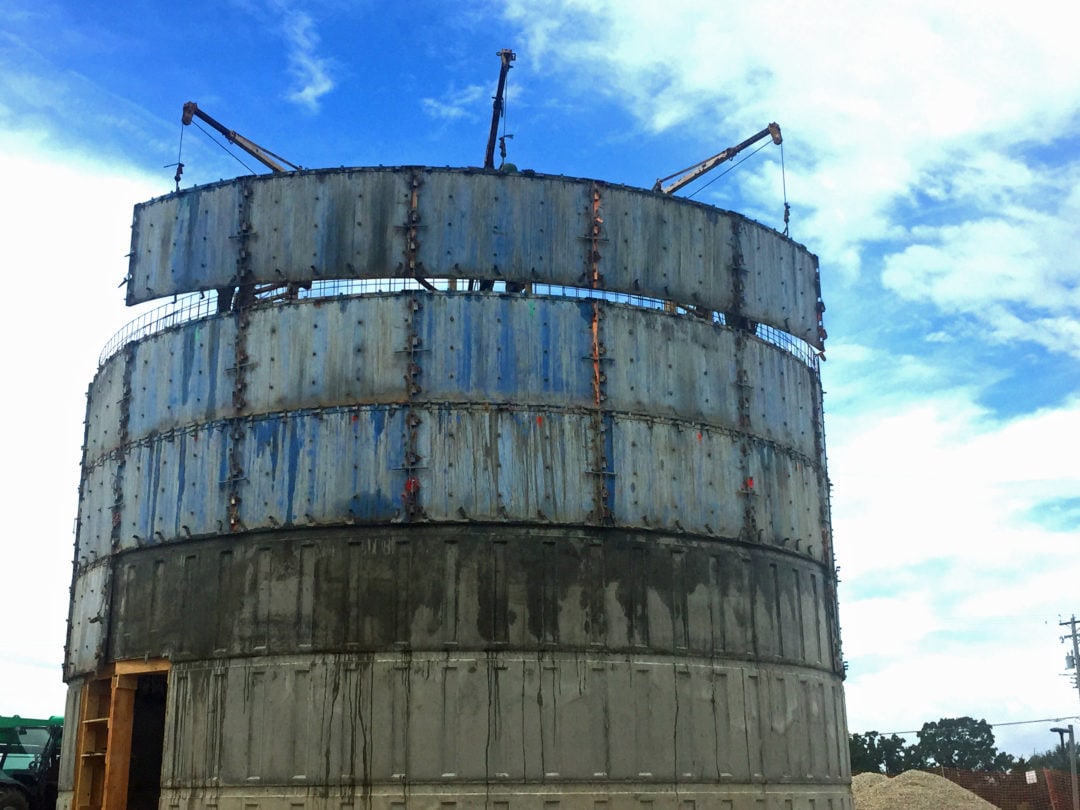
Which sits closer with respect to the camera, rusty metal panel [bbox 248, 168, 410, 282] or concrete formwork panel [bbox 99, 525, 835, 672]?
concrete formwork panel [bbox 99, 525, 835, 672]

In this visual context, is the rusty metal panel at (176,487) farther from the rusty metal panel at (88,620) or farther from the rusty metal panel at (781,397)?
the rusty metal panel at (781,397)

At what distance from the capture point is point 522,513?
26469 mm

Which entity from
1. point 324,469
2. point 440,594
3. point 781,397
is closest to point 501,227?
point 324,469

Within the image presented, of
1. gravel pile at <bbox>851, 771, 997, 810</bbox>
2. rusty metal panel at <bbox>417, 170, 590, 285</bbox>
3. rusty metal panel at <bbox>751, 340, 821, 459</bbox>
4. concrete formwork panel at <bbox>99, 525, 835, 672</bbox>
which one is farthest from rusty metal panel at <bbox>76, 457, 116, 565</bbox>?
gravel pile at <bbox>851, 771, 997, 810</bbox>

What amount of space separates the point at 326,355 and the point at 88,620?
974 cm

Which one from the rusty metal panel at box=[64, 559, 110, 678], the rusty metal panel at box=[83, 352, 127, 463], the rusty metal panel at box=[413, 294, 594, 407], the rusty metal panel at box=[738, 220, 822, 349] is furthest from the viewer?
the rusty metal panel at box=[738, 220, 822, 349]

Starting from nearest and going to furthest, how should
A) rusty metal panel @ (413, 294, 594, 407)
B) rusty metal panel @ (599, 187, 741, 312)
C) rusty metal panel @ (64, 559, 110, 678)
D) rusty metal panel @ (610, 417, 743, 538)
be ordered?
rusty metal panel @ (413, 294, 594, 407)
rusty metal panel @ (610, 417, 743, 538)
rusty metal panel @ (64, 559, 110, 678)
rusty metal panel @ (599, 187, 741, 312)

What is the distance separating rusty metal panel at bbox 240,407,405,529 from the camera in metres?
26.4

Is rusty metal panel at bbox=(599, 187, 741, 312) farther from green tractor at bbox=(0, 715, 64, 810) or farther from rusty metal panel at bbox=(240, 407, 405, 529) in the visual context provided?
green tractor at bbox=(0, 715, 64, 810)

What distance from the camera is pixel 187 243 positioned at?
3033 centimetres

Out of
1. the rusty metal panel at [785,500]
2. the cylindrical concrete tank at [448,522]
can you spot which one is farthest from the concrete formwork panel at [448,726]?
the rusty metal panel at [785,500]

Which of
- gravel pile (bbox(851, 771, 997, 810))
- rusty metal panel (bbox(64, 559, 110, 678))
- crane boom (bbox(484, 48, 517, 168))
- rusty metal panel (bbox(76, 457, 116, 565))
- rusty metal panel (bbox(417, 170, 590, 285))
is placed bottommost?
gravel pile (bbox(851, 771, 997, 810))

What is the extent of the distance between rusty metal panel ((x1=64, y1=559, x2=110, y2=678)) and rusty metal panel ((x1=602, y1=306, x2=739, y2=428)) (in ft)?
44.6

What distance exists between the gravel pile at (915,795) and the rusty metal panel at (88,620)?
40.7 metres
